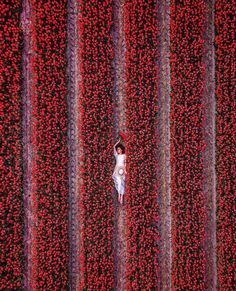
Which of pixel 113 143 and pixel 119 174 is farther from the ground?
pixel 113 143

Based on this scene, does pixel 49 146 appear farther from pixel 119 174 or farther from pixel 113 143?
pixel 119 174

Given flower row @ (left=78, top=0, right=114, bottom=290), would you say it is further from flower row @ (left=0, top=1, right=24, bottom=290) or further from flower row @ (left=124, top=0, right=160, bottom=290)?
flower row @ (left=0, top=1, right=24, bottom=290)

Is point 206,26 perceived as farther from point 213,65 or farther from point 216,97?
point 216,97

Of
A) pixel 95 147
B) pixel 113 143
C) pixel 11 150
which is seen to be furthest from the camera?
pixel 113 143

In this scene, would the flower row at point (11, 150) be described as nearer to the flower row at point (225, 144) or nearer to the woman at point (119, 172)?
the woman at point (119, 172)

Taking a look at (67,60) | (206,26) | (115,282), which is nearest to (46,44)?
(67,60)

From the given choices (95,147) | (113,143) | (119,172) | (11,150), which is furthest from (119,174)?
(11,150)

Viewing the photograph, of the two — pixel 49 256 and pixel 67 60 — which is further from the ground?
pixel 67 60
